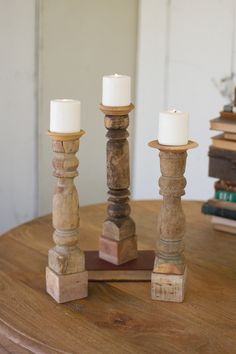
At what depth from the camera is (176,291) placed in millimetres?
973

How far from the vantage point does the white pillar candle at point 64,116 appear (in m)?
0.91

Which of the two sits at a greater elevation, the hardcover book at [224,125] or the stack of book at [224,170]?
the hardcover book at [224,125]

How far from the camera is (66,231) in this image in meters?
0.96

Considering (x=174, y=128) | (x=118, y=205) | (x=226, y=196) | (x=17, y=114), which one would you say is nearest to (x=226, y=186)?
(x=226, y=196)

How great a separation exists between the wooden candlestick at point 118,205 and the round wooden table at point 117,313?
2.3 inches

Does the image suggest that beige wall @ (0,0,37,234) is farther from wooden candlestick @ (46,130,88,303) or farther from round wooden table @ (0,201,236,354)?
wooden candlestick @ (46,130,88,303)

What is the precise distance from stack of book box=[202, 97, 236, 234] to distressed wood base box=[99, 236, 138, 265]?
0.28m

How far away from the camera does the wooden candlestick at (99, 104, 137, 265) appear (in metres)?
1.05

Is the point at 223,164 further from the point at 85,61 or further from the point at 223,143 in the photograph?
the point at 85,61

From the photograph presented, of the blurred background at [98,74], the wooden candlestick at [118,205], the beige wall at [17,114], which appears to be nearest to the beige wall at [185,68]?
the blurred background at [98,74]

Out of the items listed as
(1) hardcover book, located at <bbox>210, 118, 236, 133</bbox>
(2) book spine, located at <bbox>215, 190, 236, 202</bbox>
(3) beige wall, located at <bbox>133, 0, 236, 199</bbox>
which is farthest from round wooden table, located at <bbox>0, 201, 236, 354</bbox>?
(3) beige wall, located at <bbox>133, 0, 236, 199</bbox>

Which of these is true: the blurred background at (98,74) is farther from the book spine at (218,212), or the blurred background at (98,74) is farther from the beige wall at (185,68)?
the book spine at (218,212)

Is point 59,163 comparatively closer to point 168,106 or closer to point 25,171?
point 25,171

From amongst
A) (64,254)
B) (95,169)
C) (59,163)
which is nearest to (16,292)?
(64,254)
